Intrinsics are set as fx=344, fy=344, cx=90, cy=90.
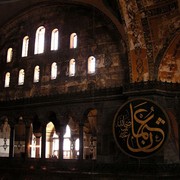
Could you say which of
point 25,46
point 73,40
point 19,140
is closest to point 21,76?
point 25,46

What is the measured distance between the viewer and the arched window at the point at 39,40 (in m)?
13.7

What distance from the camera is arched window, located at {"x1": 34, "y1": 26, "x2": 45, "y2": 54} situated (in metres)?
13.7

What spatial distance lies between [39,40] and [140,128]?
604cm

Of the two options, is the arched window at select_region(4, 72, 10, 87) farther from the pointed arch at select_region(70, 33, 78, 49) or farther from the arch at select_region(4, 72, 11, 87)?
the pointed arch at select_region(70, 33, 78, 49)

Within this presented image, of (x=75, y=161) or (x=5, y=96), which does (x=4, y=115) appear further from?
(x=75, y=161)

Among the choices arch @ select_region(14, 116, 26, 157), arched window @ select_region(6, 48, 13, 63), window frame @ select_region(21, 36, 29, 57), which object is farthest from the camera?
arch @ select_region(14, 116, 26, 157)

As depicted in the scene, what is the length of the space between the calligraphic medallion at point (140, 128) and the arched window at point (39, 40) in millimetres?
4913

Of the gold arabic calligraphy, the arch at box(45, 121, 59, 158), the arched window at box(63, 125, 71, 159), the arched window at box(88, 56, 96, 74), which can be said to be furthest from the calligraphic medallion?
the arch at box(45, 121, 59, 158)

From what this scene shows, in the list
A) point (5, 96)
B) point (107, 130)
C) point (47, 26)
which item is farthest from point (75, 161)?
point (47, 26)

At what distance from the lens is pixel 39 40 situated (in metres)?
13.8

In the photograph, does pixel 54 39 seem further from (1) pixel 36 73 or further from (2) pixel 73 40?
(1) pixel 36 73

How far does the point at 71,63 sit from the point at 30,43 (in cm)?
238

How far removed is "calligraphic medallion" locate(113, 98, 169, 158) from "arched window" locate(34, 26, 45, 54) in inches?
193

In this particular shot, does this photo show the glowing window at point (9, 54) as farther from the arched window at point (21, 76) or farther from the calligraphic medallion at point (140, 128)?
the calligraphic medallion at point (140, 128)
